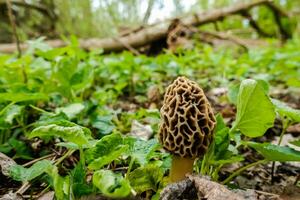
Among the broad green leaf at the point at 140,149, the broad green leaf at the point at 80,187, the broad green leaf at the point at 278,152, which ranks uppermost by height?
the broad green leaf at the point at 140,149

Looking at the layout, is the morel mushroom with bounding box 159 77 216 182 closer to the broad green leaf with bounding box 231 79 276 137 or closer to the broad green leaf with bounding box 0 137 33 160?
the broad green leaf with bounding box 231 79 276 137

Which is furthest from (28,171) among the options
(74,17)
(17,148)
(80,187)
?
(74,17)

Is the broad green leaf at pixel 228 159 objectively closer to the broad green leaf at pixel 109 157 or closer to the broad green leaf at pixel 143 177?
the broad green leaf at pixel 143 177

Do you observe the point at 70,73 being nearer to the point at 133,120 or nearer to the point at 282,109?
the point at 133,120

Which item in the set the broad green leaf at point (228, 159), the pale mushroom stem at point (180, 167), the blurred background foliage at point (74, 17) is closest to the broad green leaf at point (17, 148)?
the pale mushroom stem at point (180, 167)

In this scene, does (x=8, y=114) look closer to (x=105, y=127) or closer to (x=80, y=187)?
(x=105, y=127)

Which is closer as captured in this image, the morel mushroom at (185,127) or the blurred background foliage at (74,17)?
the morel mushroom at (185,127)
